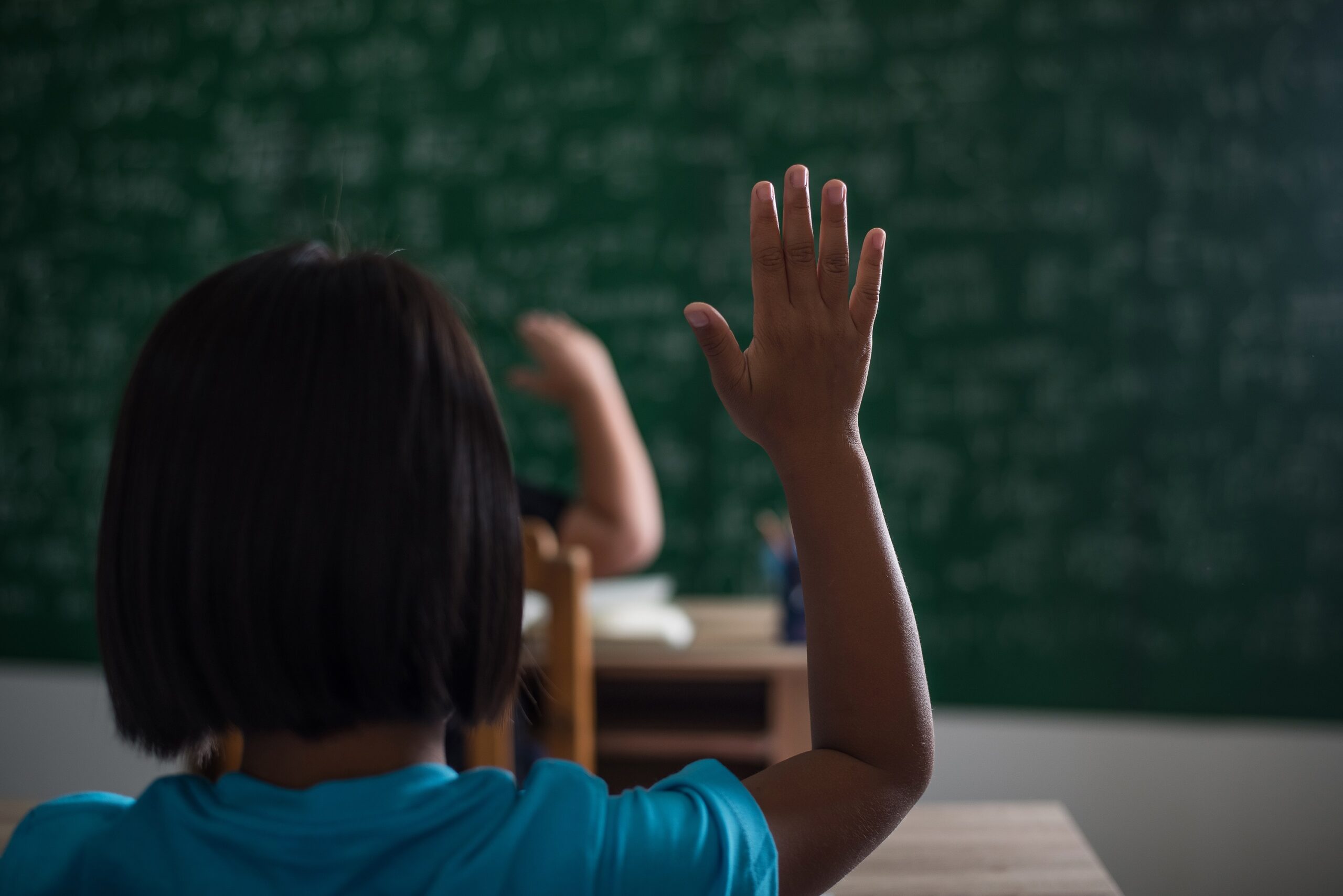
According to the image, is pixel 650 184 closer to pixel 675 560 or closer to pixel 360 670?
pixel 675 560

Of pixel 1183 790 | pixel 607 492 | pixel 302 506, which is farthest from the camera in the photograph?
pixel 1183 790

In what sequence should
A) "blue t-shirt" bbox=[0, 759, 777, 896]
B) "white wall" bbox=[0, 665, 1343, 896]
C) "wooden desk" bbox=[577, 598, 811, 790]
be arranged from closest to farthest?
"blue t-shirt" bbox=[0, 759, 777, 896]
"wooden desk" bbox=[577, 598, 811, 790]
"white wall" bbox=[0, 665, 1343, 896]

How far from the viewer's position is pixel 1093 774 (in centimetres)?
266

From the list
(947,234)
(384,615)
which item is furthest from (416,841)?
(947,234)

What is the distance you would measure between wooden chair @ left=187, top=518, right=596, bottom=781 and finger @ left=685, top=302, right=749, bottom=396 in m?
0.93

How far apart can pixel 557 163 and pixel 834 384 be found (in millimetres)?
2723

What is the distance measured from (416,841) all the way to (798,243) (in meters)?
0.38

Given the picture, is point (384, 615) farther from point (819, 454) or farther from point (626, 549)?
point (626, 549)

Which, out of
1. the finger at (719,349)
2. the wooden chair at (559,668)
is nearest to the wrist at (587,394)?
the wooden chair at (559,668)

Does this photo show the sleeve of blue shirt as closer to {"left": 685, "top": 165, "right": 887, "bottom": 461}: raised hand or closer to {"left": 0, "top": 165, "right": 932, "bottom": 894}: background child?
{"left": 0, "top": 165, "right": 932, "bottom": 894}: background child

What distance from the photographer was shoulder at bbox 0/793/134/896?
0.49 metres

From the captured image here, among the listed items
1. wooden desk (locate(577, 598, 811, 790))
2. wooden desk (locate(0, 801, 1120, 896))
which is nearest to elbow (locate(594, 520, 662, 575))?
wooden desk (locate(577, 598, 811, 790))

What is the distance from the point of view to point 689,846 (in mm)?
472

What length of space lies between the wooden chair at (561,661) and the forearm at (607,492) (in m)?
0.44
